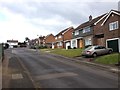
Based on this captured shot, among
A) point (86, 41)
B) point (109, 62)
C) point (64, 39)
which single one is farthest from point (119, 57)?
point (64, 39)

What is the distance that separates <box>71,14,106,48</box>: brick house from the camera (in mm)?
58094

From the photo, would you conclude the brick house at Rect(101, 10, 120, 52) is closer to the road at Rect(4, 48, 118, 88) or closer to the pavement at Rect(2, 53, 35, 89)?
the road at Rect(4, 48, 118, 88)

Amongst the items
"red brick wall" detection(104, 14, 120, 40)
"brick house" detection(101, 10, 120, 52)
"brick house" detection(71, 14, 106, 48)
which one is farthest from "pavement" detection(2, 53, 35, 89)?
"brick house" detection(71, 14, 106, 48)

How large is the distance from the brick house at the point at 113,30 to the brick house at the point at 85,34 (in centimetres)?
860

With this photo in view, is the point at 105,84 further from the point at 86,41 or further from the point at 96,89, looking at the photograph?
the point at 86,41

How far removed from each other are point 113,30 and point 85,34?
20.4 m

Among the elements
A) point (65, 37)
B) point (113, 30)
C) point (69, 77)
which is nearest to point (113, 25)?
point (113, 30)

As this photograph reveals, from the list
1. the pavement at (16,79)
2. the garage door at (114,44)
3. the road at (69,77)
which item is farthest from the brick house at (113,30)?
the pavement at (16,79)

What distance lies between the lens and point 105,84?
1480 cm

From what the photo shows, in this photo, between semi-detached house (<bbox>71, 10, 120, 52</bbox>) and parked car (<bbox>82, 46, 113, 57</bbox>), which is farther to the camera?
semi-detached house (<bbox>71, 10, 120, 52</bbox>)

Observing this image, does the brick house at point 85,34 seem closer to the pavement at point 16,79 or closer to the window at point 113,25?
the window at point 113,25

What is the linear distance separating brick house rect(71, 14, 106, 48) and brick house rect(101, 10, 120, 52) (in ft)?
28.2

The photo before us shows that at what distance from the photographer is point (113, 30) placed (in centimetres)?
4275

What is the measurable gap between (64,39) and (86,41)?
87.5ft
